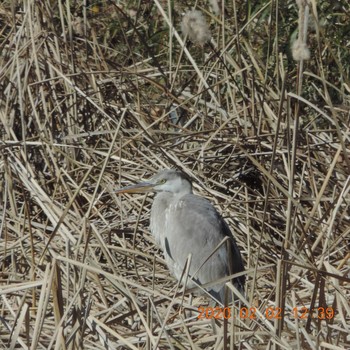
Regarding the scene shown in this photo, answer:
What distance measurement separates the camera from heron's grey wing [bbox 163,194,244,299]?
3.77 metres

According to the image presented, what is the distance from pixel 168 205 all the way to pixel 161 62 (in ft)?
4.68

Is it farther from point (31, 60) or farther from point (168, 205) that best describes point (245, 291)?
point (31, 60)

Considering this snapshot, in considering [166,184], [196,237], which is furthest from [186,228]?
[166,184]

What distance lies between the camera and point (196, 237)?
3.86m

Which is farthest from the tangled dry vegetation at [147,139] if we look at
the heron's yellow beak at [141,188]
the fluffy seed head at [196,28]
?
the fluffy seed head at [196,28]

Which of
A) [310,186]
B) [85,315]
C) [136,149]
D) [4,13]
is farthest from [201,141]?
[85,315]

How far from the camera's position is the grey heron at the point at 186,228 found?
3.77 m

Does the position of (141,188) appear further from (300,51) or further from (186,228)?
(300,51)
